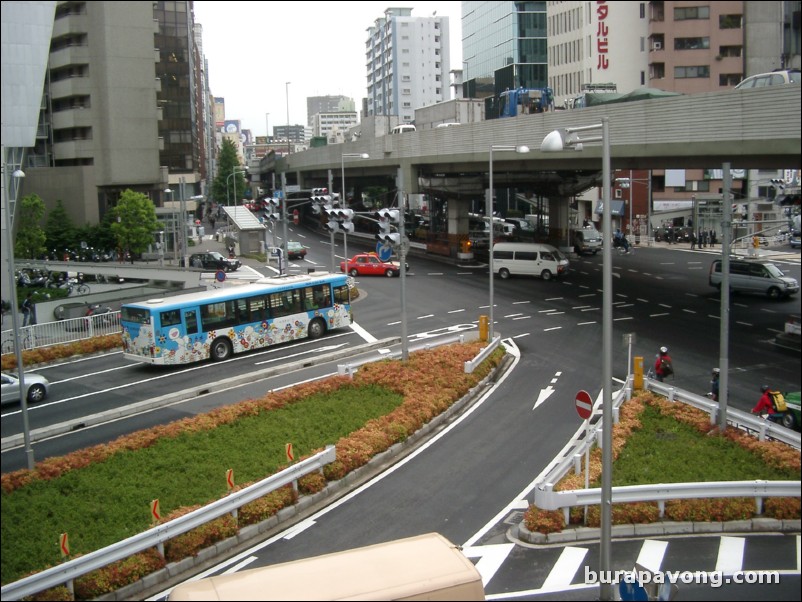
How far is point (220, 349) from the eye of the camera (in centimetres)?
2684

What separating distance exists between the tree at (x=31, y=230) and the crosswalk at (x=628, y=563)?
1899cm

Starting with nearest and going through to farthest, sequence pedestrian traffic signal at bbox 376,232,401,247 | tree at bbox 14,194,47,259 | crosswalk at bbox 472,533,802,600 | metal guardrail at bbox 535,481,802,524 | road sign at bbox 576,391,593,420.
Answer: crosswalk at bbox 472,533,802,600 < metal guardrail at bbox 535,481,802,524 < road sign at bbox 576,391,593,420 < pedestrian traffic signal at bbox 376,232,401,247 < tree at bbox 14,194,47,259

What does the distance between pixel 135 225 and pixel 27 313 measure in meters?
9.94

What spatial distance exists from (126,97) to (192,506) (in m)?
6.82

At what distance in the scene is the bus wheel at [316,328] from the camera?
30109 millimetres

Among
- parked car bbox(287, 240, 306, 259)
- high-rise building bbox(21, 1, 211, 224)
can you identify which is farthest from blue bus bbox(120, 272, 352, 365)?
parked car bbox(287, 240, 306, 259)

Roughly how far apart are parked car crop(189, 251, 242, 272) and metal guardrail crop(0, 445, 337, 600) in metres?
35.7

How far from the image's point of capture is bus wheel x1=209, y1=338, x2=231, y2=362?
2662cm

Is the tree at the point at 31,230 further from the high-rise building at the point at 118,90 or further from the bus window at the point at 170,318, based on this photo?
the high-rise building at the point at 118,90

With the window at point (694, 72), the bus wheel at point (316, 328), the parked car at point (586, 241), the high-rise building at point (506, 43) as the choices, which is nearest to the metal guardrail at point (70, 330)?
the bus wheel at point (316, 328)

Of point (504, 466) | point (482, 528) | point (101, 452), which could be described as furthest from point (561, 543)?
point (101, 452)

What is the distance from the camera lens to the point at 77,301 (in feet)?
100

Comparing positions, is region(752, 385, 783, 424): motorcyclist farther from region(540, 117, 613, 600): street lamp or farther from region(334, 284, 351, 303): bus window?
region(334, 284, 351, 303): bus window

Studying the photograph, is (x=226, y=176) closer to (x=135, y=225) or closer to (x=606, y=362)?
(x=135, y=225)
